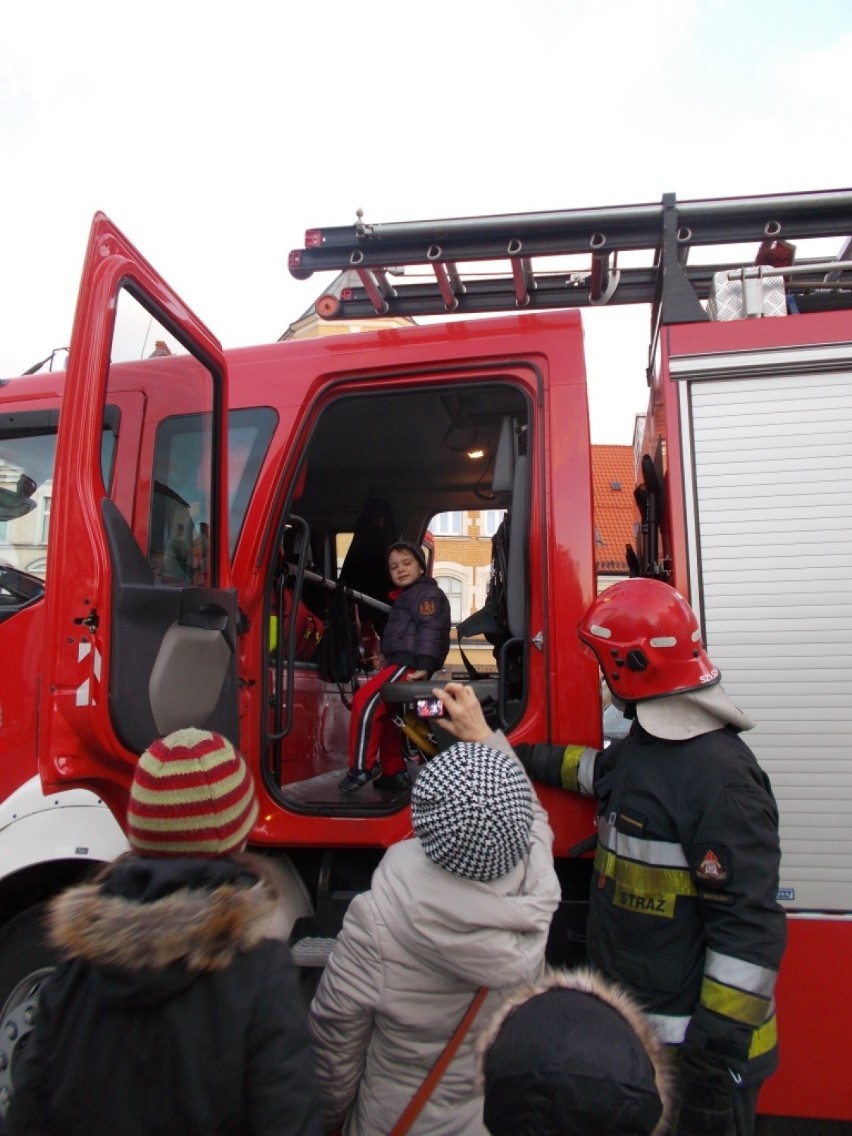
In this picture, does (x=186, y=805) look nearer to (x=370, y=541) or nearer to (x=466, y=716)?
(x=466, y=716)

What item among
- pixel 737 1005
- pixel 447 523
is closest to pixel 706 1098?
pixel 737 1005

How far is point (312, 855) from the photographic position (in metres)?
2.87

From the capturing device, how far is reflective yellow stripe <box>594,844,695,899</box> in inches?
75.9

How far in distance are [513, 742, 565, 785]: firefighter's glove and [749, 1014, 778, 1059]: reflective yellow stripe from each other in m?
0.79

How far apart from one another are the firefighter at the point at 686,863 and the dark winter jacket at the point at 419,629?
122cm

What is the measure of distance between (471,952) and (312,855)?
1519 mm

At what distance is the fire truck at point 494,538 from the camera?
2242 mm

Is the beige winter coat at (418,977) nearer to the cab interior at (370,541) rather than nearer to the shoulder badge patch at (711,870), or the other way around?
the shoulder badge patch at (711,870)

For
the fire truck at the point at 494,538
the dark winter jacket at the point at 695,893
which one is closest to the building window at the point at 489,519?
the fire truck at the point at 494,538

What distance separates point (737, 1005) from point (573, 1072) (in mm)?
985

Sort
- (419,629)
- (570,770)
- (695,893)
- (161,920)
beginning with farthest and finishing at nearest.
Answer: (419,629)
(570,770)
(695,893)
(161,920)

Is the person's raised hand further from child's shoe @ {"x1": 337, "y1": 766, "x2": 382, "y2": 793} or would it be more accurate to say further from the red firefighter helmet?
child's shoe @ {"x1": 337, "y1": 766, "x2": 382, "y2": 793}

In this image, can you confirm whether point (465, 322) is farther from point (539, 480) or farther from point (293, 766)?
point (293, 766)

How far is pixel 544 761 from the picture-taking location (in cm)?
243
